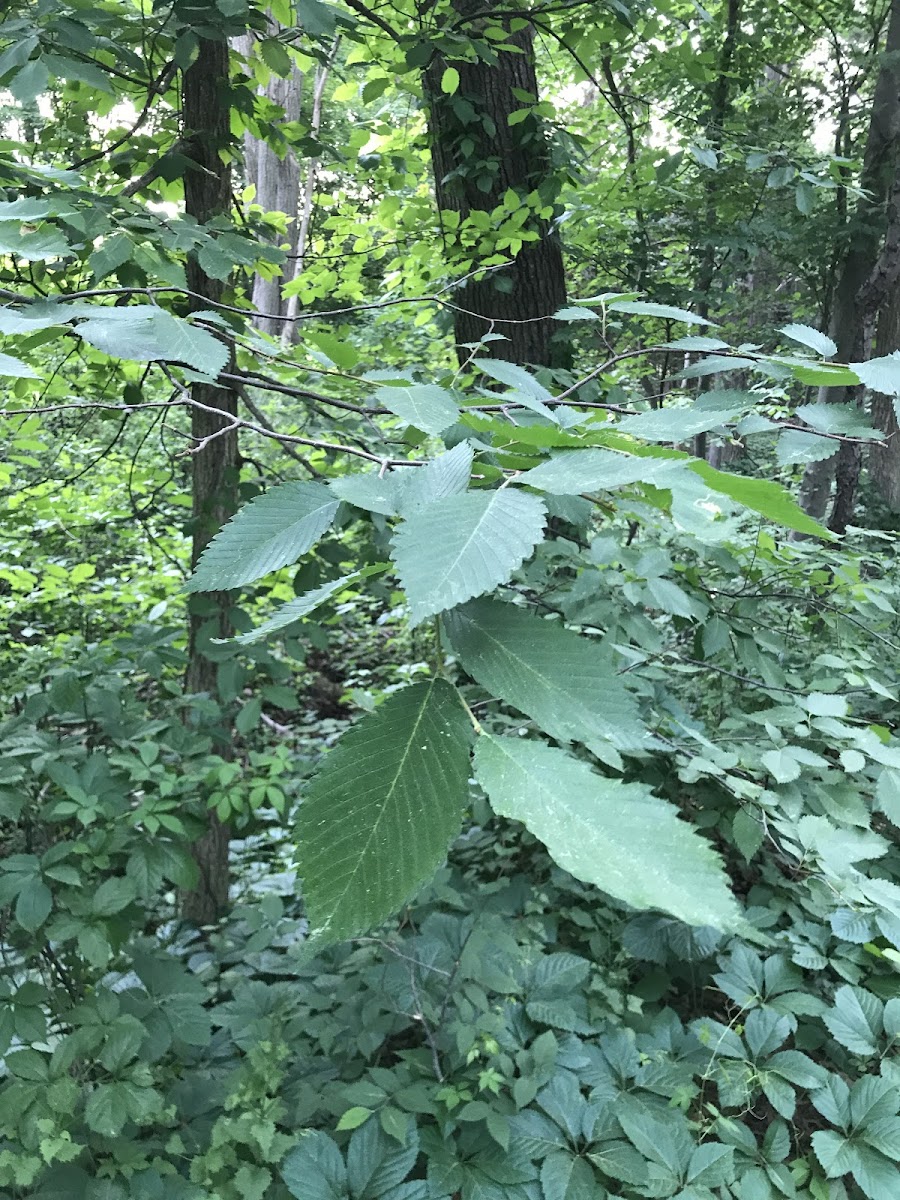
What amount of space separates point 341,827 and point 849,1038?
1.87 metres

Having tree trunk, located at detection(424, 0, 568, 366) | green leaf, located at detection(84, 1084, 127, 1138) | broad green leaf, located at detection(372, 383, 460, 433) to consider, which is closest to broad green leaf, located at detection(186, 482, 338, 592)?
broad green leaf, located at detection(372, 383, 460, 433)

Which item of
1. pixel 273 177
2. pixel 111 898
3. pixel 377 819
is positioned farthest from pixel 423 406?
pixel 273 177

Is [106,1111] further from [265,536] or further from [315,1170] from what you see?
Answer: [265,536]

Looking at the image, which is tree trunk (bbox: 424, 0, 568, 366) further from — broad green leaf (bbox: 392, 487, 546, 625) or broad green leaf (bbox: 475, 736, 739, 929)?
→ broad green leaf (bbox: 475, 736, 739, 929)

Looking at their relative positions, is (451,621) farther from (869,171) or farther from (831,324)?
(831,324)

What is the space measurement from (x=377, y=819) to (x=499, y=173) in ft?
10.4

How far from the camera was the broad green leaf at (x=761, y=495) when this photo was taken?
1.65ft

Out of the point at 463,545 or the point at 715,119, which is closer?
the point at 463,545

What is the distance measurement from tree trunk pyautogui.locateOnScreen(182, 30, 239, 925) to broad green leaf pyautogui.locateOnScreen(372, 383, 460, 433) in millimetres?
1293

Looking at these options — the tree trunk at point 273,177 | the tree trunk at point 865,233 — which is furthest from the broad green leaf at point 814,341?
the tree trunk at point 273,177

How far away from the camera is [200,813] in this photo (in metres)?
1.77

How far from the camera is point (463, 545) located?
0.43m

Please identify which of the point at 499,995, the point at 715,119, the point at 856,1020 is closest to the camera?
the point at 856,1020

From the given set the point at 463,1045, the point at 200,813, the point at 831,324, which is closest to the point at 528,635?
the point at 463,1045
